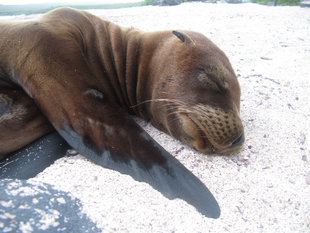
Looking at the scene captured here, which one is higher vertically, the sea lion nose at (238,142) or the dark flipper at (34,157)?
the sea lion nose at (238,142)

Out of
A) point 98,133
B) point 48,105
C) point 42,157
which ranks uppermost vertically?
point 48,105

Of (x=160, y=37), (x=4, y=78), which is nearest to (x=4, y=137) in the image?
(x=4, y=78)

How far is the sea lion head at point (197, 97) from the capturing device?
1.78 metres

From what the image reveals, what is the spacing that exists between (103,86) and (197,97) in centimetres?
Result: 81

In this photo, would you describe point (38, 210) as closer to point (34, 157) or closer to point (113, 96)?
point (34, 157)

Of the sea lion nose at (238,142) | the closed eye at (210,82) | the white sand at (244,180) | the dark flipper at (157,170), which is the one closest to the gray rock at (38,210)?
the white sand at (244,180)

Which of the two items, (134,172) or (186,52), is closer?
(134,172)

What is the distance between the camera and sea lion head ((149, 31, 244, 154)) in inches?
70.1

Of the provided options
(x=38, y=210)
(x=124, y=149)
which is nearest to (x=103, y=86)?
(x=124, y=149)

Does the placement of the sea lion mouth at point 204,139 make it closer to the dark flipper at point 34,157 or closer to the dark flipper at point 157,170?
the dark flipper at point 157,170

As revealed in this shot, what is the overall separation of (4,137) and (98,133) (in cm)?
76

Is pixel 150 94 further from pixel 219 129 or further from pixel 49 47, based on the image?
pixel 49 47

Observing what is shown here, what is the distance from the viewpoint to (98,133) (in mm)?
1860

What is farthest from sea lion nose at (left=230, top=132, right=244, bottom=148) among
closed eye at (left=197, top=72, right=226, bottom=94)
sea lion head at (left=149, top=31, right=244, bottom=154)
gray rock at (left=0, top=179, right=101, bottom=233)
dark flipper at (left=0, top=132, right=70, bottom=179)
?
dark flipper at (left=0, top=132, right=70, bottom=179)
